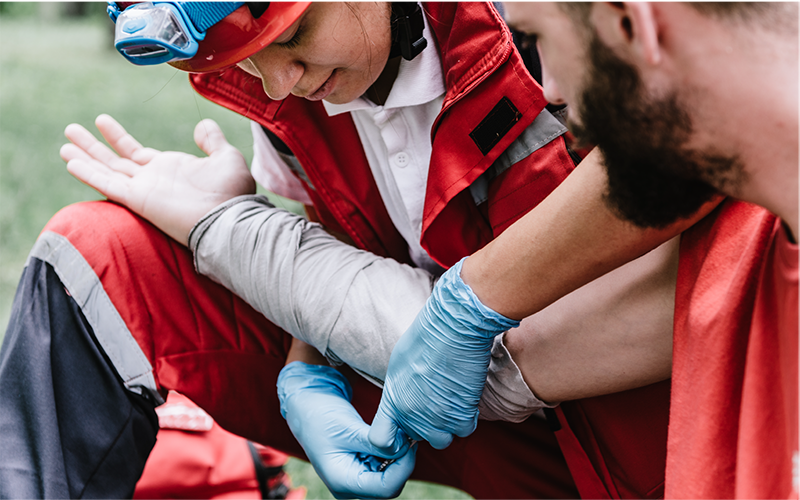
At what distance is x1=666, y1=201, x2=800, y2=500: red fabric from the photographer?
0.69 metres

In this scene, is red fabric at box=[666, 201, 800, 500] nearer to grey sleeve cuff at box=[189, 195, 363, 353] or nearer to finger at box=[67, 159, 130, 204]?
grey sleeve cuff at box=[189, 195, 363, 353]

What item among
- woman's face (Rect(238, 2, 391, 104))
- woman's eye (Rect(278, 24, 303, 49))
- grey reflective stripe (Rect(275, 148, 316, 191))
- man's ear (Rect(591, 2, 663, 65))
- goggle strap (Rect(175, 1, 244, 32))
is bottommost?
grey reflective stripe (Rect(275, 148, 316, 191))

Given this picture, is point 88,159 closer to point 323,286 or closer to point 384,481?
point 323,286

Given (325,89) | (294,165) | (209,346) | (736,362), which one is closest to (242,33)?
(325,89)

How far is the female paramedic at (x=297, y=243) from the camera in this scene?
0.97 meters

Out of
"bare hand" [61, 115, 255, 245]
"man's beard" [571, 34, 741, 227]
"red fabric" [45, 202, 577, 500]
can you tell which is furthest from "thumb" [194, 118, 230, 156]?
"man's beard" [571, 34, 741, 227]

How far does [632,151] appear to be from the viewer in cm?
69

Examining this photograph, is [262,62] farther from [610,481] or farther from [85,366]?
[610,481]

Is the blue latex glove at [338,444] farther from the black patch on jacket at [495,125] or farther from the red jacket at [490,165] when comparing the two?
the black patch on jacket at [495,125]

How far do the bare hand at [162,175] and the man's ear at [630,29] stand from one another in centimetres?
81

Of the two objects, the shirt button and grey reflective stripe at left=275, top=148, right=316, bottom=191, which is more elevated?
grey reflective stripe at left=275, top=148, right=316, bottom=191

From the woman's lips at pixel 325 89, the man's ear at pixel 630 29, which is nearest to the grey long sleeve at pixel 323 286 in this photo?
the woman's lips at pixel 325 89

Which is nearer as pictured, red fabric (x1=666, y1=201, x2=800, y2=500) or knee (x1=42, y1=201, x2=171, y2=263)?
red fabric (x1=666, y1=201, x2=800, y2=500)

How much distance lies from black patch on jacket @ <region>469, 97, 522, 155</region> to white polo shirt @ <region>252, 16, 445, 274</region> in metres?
0.15
